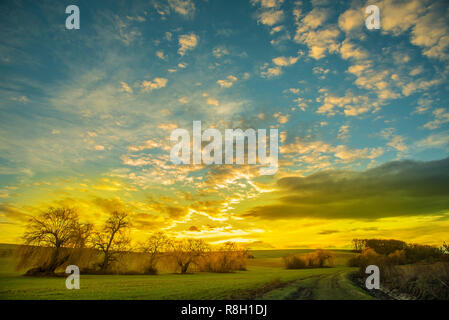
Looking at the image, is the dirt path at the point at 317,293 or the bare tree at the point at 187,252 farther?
the bare tree at the point at 187,252

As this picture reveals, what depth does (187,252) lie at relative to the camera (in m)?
79.9

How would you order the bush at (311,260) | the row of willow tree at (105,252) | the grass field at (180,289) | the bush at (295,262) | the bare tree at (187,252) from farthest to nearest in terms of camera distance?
the bush at (311,260), the bush at (295,262), the bare tree at (187,252), the row of willow tree at (105,252), the grass field at (180,289)

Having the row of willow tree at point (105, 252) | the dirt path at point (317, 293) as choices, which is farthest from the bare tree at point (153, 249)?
the dirt path at point (317, 293)

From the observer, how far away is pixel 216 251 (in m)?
91.1

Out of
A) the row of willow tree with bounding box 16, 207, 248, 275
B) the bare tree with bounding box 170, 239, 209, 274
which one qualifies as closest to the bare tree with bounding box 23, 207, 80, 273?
→ the row of willow tree with bounding box 16, 207, 248, 275

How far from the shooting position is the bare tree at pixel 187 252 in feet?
253

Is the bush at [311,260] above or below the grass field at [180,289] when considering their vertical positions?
below

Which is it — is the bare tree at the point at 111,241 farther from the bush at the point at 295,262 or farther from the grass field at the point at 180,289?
the bush at the point at 295,262

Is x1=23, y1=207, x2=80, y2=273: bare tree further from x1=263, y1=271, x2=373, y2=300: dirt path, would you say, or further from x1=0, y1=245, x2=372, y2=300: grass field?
x1=263, y1=271, x2=373, y2=300: dirt path

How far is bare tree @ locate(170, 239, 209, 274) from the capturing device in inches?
3039
